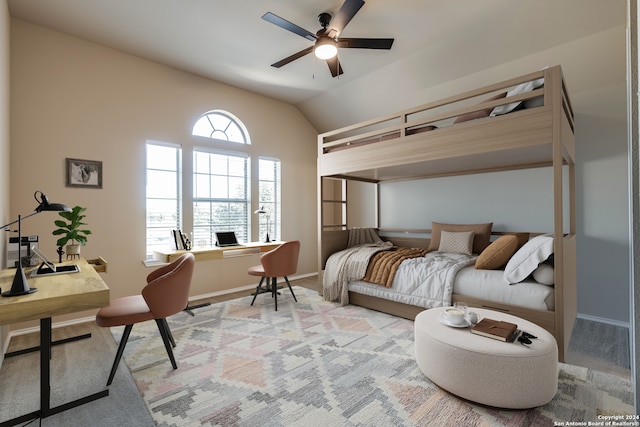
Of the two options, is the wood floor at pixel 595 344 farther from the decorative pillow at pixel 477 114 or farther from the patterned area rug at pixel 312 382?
the decorative pillow at pixel 477 114

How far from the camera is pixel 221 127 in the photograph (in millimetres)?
4492

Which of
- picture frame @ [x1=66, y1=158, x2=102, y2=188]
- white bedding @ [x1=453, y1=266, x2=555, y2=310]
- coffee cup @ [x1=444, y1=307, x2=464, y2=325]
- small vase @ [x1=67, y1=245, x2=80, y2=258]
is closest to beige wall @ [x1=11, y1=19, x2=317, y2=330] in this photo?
picture frame @ [x1=66, y1=158, x2=102, y2=188]

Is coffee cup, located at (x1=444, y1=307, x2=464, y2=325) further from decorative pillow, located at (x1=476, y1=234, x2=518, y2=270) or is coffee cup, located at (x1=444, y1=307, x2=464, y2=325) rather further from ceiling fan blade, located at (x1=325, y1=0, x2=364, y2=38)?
ceiling fan blade, located at (x1=325, y1=0, x2=364, y2=38)

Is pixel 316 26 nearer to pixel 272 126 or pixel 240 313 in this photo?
pixel 272 126

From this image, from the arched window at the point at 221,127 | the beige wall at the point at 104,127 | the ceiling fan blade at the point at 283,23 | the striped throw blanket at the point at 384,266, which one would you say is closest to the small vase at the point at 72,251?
the beige wall at the point at 104,127

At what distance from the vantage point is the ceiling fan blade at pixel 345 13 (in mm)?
2256

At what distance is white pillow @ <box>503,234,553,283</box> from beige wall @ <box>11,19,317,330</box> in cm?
349

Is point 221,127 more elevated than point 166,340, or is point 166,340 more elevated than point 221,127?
point 221,127

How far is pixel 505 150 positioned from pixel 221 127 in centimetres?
369

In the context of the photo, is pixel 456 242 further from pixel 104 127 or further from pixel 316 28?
pixel 104 127

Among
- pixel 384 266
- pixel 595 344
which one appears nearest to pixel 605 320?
pixel 595 344

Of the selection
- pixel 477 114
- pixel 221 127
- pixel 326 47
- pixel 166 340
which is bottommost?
pixel 166 340

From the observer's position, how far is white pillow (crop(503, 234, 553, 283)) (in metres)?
2.33

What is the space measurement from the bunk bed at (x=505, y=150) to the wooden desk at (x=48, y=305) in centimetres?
261
